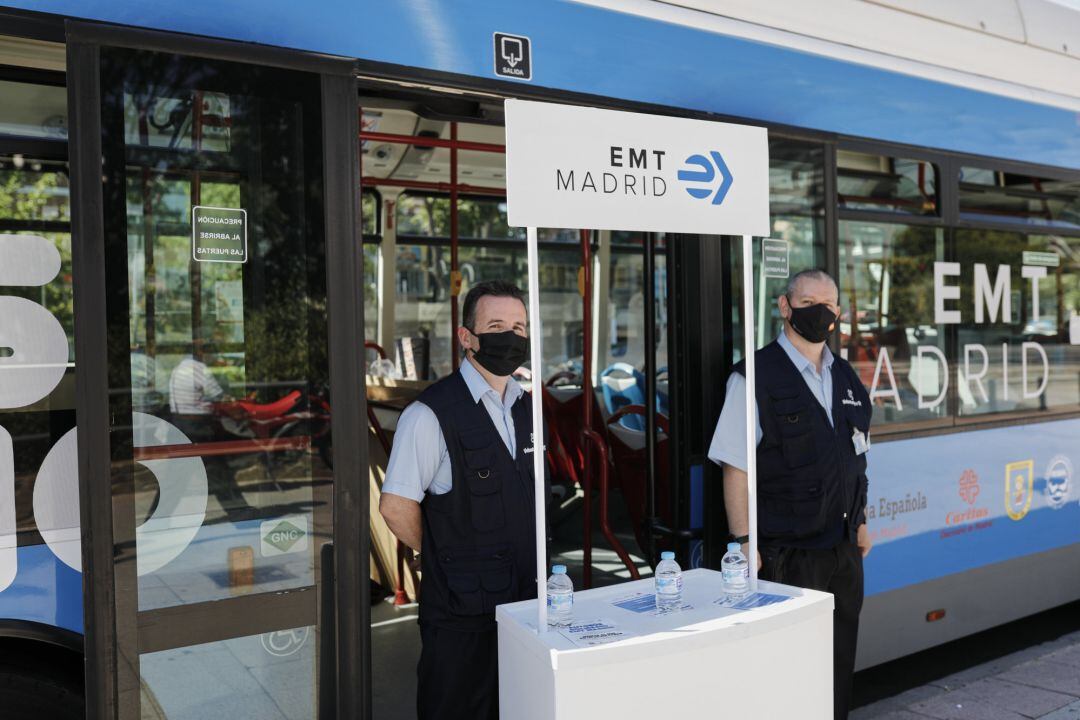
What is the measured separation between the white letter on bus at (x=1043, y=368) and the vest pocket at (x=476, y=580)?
3.15 m

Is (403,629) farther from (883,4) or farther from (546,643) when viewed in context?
(883,4)

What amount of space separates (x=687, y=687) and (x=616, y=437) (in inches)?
126

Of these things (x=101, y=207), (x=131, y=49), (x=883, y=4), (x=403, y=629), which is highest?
(x=883, y=4)

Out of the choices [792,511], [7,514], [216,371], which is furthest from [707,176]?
[7,514]

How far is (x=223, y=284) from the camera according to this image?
2418mm

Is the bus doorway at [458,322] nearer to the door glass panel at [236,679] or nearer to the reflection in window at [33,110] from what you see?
the reflection in window at [33,110]

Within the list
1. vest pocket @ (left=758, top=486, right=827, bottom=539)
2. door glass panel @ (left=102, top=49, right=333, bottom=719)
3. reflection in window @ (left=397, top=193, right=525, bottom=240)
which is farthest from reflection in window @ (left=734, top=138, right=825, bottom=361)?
reflection in window @ (left=397, top=193, right=525, bottom=240)

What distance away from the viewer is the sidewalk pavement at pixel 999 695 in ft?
12.8

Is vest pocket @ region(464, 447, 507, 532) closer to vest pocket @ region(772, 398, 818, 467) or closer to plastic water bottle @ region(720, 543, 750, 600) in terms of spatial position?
plastic water bottle @ region(720, 543, 750, 600)

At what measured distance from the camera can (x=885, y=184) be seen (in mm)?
4027

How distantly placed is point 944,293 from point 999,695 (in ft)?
5.66

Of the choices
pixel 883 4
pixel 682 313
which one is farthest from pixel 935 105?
pixel 682 313

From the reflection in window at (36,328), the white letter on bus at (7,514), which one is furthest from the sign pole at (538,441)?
the white letter on bus at (7,514)

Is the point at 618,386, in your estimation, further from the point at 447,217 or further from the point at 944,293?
the point at 944,293
